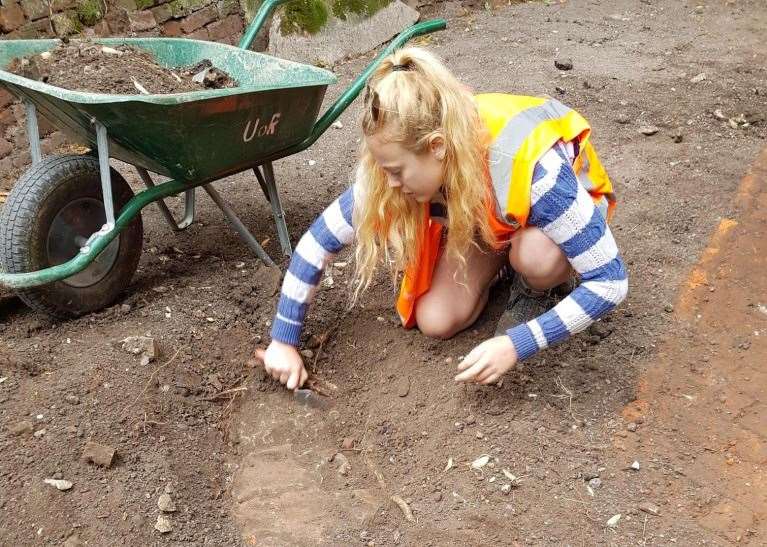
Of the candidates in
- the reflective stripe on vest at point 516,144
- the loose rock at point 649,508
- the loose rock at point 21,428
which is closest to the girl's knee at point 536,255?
the reflective stripe on vest at point 516,144

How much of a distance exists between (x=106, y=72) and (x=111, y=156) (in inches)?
12.6

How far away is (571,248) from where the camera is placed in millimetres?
2008

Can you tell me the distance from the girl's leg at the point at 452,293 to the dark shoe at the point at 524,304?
0.38 ft

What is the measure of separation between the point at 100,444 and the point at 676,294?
6.52 ft

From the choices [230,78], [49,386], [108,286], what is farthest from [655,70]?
[49,386]

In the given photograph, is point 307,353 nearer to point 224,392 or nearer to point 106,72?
point 224,392

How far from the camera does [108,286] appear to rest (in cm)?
268

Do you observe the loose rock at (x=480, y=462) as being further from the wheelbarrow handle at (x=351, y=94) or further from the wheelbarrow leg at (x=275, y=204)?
the wheelbarrow handle at (x=351, y=94)

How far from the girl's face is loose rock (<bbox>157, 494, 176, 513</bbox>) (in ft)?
A: 3.44

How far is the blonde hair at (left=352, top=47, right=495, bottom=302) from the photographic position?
1771mm

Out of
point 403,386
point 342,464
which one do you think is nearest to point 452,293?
point 403,386

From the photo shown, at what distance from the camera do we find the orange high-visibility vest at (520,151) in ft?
6.34

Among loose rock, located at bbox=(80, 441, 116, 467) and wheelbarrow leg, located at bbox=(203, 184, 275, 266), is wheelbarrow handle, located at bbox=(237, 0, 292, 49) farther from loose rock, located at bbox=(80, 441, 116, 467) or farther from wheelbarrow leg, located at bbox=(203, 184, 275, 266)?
loose rock, located at bbox=(80, 441, 116, 467)

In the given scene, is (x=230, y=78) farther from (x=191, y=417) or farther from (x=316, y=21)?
(x=316, y=21)
